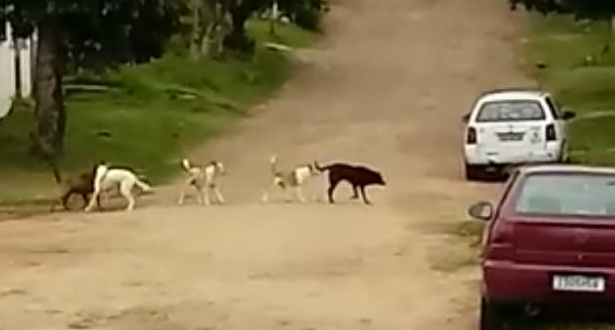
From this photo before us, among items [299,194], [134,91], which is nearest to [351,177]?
[299,194]

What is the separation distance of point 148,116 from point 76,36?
7838 mm

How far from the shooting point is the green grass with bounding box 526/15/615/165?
36.7 metres

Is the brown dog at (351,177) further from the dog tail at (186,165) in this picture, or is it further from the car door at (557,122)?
the car door at (557,122)

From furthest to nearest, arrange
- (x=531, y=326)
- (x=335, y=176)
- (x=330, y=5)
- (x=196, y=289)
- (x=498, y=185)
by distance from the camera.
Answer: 1. (x=330, y=5)
2. (x=498, y=185)
3. (x=335, y=176)
4. (x=196, y=289)
5. (x=531, y=326)

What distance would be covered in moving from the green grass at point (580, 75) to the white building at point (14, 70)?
471 inches

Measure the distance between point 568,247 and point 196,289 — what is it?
179 inches

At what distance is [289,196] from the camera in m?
26.3

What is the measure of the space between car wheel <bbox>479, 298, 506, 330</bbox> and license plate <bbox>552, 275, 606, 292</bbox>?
71 centimetres

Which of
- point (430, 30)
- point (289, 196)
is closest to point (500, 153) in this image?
point (289, 196)

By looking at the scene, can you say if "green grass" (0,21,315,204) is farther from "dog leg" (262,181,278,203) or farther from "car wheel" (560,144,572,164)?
"car wheel" (560,144,572,164)

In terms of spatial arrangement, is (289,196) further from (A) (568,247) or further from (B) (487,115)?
(A) (568,247)

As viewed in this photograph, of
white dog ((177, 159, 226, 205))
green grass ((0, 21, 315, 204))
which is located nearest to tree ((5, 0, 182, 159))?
green grass ((0, 21, 315, 204))

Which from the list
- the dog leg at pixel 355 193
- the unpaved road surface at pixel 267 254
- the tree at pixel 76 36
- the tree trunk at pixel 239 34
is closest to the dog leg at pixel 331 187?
the unpaved road surface at pixel 267 254

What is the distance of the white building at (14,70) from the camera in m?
38.4
